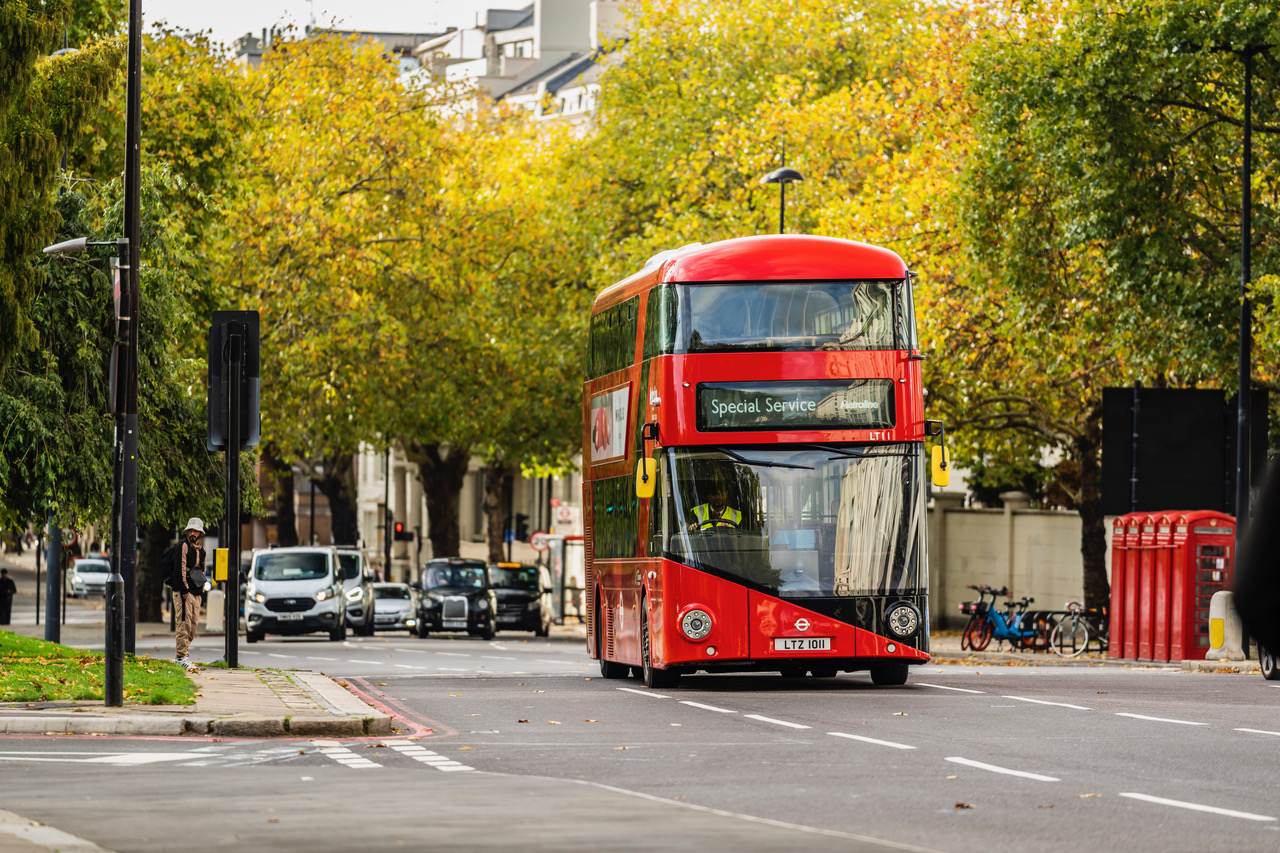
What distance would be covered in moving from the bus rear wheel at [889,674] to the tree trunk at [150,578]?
27.9 meters

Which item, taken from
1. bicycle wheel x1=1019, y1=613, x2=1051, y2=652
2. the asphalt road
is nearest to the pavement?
the asphalt road

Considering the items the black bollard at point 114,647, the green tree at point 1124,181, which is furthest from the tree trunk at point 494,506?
the black bollard at point 114,647

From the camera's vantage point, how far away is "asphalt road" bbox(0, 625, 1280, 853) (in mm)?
9570

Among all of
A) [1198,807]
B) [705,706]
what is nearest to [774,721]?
[705,706]

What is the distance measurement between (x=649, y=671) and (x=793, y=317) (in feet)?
12.9

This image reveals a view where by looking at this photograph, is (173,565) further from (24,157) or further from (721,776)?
(721,776)

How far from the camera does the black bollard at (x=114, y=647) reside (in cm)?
1644

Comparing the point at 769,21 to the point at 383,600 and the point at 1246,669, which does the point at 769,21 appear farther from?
the point at 1246,669

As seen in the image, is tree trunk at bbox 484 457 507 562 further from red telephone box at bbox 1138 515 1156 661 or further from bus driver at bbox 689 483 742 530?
bus driver at bbox 689 483 742 530

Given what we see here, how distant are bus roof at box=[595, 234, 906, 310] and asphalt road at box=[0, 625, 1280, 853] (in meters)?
3.99

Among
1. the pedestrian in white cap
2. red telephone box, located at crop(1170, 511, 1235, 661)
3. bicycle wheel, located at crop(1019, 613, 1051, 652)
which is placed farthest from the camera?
bicycle wheel, located at crop(1019, 613, 1051, 652)

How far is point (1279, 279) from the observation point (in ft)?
88.9

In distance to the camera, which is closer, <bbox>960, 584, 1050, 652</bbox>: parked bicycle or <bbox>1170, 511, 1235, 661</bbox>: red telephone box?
<bbox>1170, 511, 1235, 661</bbox>: red telephone box

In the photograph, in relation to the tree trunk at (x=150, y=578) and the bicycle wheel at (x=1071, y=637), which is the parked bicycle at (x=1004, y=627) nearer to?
the bicycle wheel at (x=1071, y=637)
